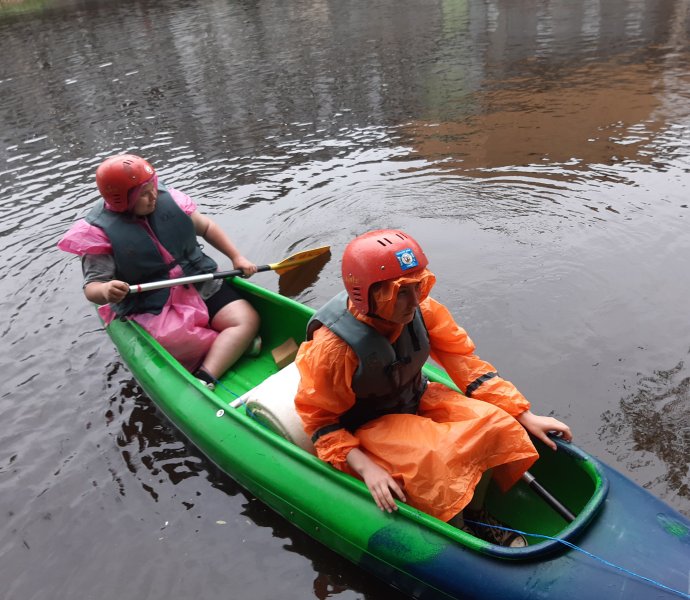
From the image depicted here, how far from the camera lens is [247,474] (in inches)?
147

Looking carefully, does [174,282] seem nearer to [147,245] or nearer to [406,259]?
[147,245]

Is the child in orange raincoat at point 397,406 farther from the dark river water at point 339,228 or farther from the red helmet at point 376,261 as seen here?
the dark river water at point 339,228

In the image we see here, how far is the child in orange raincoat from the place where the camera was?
2.79 metres

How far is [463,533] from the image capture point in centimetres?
281

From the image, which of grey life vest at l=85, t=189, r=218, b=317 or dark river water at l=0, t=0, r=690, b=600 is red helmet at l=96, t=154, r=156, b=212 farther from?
dark river water at l=0, t=0, r=690, b=600

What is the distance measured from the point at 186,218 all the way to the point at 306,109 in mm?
7233

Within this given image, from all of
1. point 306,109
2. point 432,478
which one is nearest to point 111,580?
point 432,478

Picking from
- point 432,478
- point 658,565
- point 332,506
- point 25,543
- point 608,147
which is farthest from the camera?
point 608,147

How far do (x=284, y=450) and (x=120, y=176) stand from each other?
6.71ft

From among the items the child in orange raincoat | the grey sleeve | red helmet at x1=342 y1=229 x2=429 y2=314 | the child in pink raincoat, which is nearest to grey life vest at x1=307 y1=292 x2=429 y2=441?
the child in orange raincoat

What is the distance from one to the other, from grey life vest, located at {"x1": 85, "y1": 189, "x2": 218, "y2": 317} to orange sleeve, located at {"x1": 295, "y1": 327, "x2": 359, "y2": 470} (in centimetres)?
198

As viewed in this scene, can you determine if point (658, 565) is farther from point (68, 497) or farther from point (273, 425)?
point (68, 497)

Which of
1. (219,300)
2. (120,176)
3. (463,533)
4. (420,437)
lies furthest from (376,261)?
(219,300)

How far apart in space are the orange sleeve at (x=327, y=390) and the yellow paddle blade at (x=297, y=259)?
2.82m
